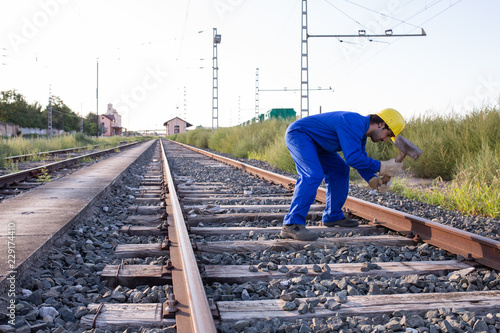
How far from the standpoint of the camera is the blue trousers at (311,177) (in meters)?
3.64

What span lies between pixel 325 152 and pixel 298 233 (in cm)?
96

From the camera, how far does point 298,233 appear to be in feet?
11.6

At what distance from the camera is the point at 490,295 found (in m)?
2.40

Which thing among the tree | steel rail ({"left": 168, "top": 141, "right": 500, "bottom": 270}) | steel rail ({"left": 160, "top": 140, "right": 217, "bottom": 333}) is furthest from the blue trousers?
the tree

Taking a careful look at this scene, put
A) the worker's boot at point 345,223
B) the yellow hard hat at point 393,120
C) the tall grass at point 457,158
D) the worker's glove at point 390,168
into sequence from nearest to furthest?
the worker's glove at point 390,168
the yellow hard hat at point 393,120
the worker's boot at point 345,223
the tall grass at point 457,158

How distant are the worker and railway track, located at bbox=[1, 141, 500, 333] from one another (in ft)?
1.04

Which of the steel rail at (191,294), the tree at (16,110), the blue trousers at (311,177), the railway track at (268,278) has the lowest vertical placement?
the railway track at (268,278)

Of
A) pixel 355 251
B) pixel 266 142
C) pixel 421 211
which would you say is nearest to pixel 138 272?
pixel 355 251

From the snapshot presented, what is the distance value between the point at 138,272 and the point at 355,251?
1771mm

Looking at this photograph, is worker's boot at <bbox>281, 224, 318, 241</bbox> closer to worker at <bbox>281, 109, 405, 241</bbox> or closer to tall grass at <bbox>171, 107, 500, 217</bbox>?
worker at <bbox>281, 109, 405, 241</bbox>

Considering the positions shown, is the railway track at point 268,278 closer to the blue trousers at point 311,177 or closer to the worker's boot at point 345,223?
the worker's boot at point 345,223

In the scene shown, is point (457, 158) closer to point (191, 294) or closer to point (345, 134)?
point (345, 134)

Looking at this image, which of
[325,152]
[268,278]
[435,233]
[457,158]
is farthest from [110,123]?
[268,278]

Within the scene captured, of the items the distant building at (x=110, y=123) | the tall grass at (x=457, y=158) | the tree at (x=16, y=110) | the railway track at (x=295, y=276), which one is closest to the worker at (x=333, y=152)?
the railway track at (x=295, y=276)
